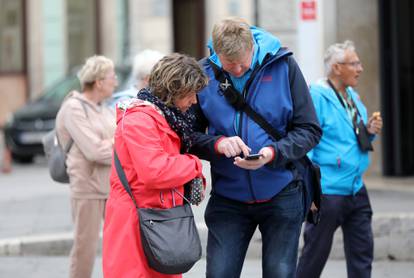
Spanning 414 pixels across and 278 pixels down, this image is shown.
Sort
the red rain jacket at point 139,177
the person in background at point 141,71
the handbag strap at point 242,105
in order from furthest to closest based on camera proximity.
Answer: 1. the person in background at point 141,71
2. the handbag strap at point 242,105
3. the red rain jacket at point 139,177

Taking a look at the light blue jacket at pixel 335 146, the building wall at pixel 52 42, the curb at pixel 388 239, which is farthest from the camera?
the building wall at pixel 52 42

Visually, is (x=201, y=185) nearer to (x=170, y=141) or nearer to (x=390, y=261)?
(x=170, y=141)

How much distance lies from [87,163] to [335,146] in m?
1.59

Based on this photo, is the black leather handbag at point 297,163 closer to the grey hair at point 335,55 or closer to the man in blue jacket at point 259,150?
the man in blue jacket at point 259,150

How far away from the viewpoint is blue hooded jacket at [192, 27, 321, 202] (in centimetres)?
486

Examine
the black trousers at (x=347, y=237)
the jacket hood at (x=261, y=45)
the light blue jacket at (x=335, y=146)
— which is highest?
the jacket hood at (x=261, y=45)

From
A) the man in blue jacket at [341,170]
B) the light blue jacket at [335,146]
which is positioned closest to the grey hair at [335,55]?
the man in blue jacket at [341,170]

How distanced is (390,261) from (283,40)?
366 centimetres

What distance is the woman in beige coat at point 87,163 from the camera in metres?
6.55

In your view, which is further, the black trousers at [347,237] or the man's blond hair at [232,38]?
the black trousers at [347,237]

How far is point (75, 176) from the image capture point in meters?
6.60

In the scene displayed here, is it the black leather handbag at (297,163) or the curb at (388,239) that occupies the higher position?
the black leather handbag at (297,163)

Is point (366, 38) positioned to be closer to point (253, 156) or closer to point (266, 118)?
point (266, 118)

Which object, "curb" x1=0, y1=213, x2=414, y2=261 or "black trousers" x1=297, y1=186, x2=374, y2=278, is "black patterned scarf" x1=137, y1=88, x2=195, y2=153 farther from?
"curb" x1=0, y1=213, x2=414, y2=261
